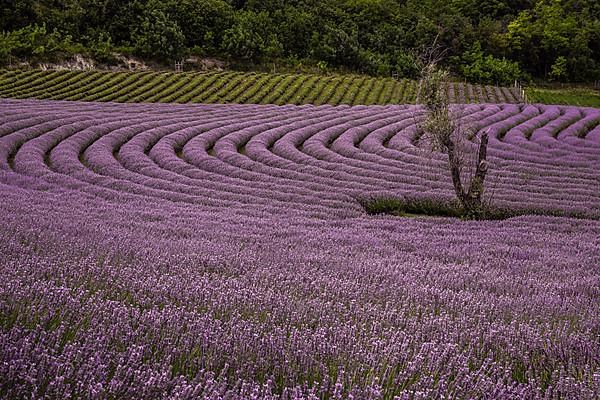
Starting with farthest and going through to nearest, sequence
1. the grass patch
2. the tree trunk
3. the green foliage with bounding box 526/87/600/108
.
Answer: the green foliage with bounding box 526/87/600/108
the grass patch
the tree trunk

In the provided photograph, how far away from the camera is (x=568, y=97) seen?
6462 centimetres

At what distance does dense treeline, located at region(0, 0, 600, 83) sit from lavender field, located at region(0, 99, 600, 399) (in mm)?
52460

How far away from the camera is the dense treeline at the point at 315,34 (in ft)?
221

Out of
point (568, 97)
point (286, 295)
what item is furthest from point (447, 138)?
point (568, 97)

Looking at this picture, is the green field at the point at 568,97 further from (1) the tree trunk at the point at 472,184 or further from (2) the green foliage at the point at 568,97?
(1) the tree trunk at the point at 472,184

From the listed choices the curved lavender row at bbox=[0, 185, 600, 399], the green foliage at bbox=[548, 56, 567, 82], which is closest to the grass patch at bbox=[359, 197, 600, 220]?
the curved lavender row at bbox=[0, 185, 600, 399]

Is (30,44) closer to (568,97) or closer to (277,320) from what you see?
(568,97)

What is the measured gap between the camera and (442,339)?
3639 millimetres

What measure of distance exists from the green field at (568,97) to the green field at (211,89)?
346cm

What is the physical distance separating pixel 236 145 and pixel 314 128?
5.68 metres

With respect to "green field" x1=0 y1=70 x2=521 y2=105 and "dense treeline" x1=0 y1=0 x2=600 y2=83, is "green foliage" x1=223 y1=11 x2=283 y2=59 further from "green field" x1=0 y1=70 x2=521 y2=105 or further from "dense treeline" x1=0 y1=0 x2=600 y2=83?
"green field" x1=0 y1=70 x2=521 y2=105

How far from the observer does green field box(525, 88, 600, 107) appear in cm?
5997

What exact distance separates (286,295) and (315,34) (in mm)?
76364

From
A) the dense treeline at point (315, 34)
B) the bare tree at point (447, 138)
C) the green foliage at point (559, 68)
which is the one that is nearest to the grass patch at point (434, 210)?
the bare tree at point (447, 138)
